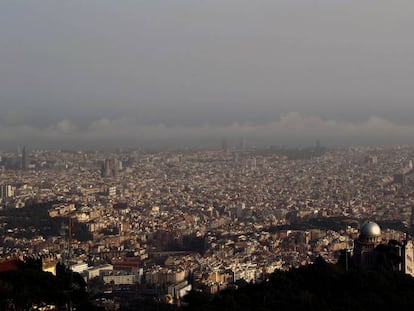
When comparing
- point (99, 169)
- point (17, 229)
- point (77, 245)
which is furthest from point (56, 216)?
point (99, 169)

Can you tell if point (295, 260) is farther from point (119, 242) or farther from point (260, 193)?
point (260, 193)

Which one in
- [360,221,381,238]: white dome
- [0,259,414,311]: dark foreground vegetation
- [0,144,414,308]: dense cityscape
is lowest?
[0,144,414,308]: dense cityscape

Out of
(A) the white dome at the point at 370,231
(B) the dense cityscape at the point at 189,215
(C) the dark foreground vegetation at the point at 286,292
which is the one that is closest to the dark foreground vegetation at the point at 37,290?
(C) the dark foreground vegetation at the point at 286,292

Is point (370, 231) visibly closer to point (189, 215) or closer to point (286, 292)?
point (286, 292)

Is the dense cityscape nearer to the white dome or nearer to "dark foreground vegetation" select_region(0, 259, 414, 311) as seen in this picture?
"dark foreground vegetation" select_region(0, 259, 414, 311)

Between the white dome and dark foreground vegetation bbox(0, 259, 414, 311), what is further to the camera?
the white dome

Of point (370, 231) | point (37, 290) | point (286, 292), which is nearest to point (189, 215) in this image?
point (370, 231)

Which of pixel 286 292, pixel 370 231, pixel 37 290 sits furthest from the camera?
pixel 370 231

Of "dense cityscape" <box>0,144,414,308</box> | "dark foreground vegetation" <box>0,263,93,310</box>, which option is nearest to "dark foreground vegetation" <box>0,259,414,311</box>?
"dark foreground vegetation" <box>0,263,93,310</box>

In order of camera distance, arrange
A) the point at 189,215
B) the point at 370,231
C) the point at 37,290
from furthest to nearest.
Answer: the point at 189,215
the point at 370,231
the point at 37,290
